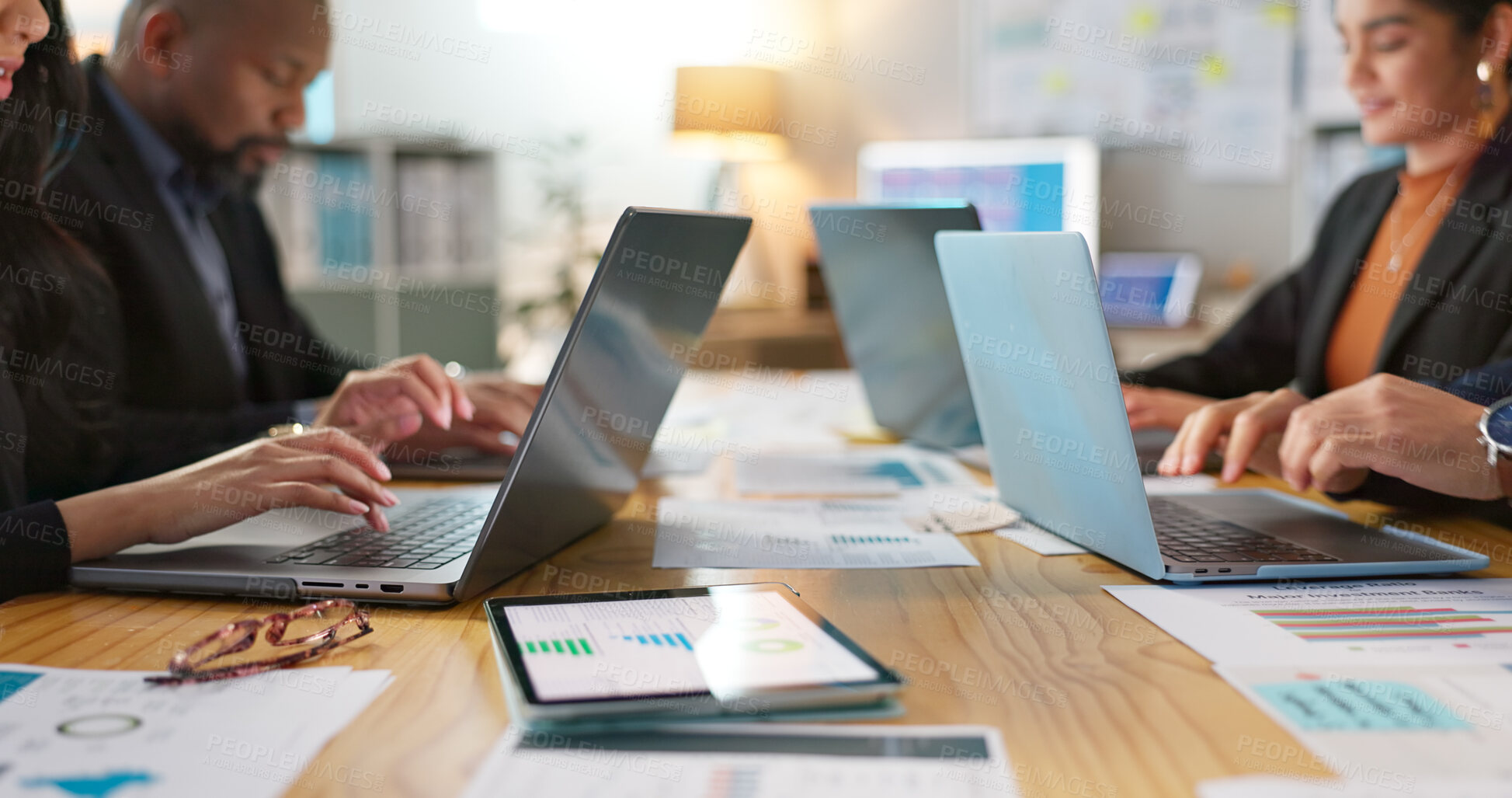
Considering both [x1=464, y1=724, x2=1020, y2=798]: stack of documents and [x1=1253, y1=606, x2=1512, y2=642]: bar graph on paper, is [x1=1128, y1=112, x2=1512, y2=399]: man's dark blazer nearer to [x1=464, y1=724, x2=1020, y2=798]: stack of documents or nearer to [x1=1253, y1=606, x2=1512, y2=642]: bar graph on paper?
[x1=1253, y1=606, x2=1512, y2=642]: bar graph on paper

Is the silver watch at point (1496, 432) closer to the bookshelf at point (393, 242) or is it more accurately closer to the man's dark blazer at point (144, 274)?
the man's dark blazer at point (144, 274)

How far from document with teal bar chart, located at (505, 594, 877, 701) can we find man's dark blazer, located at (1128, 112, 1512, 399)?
41.3 inches

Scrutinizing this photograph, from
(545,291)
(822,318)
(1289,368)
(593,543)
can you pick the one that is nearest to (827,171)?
(822,318)

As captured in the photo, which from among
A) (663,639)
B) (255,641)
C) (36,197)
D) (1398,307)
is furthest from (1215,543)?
(36,197)

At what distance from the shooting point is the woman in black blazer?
140cm

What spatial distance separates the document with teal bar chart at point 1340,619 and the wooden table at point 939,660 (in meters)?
0.03

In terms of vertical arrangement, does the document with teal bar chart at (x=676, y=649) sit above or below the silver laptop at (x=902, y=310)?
below

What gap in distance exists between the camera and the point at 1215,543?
876 millimetres

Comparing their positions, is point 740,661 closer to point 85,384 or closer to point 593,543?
point 593,543

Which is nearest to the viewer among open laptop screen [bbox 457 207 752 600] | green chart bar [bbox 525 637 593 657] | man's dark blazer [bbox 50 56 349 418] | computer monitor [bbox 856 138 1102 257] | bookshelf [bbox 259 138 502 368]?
green chart bar [bbox 525 637 593 657]

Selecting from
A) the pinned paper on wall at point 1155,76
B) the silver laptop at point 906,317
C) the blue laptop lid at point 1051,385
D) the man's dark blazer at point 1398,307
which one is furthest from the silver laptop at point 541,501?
the pinned paper on wall at point 1155,76

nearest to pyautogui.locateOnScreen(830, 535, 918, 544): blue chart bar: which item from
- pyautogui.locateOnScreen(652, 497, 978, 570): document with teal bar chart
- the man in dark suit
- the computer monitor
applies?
pyautogui.locateOnScreen(652, 497, 978, 570): document with teal bar chart

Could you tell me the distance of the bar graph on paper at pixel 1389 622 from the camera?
0.67 m

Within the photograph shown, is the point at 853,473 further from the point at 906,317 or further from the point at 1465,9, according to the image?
the point at 1465,9
